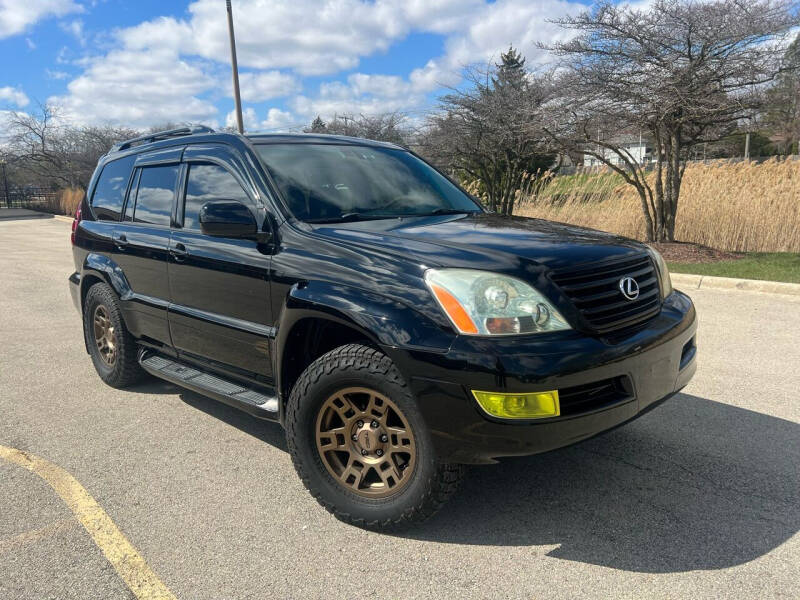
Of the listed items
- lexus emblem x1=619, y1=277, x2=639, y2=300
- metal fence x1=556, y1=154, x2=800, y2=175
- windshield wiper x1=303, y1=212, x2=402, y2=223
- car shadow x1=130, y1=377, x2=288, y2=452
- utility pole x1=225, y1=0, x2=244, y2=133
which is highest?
utility pole x1=225, y1=0, x2=244, y2=133

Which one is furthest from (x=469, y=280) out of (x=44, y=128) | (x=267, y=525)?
(x=44, y=128)

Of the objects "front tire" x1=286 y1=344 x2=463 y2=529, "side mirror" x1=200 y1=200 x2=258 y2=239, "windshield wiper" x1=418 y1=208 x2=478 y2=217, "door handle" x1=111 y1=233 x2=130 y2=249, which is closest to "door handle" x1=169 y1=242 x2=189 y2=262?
"side mirror" x1=200 y1=200 x2=258 y2=239

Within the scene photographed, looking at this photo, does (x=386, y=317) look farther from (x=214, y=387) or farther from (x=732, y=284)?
(x=732, y=284)

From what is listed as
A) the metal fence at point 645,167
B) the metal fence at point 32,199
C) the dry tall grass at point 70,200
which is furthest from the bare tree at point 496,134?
the metal fence at point 32,199

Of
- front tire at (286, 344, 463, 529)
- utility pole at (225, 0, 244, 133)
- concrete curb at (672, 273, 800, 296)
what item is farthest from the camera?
utility pole at (225, 0, 244, 133)

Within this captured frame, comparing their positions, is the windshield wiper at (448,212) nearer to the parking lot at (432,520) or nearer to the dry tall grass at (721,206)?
the parking lot at (432,520)

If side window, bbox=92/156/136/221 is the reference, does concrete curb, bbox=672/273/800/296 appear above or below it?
below

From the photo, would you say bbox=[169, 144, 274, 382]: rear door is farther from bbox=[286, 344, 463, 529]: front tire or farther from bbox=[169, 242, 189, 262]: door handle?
bbox=[286, 344, 463, 529]: front tire

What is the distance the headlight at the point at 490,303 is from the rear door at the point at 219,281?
1.08 metres

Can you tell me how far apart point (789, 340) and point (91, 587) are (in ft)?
19.5

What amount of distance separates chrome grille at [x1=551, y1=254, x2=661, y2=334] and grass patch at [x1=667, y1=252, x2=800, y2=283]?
6.51 m

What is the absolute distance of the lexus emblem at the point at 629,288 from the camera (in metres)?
2.85

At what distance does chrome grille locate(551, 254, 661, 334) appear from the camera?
105 inches

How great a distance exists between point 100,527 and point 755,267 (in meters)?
9.48
